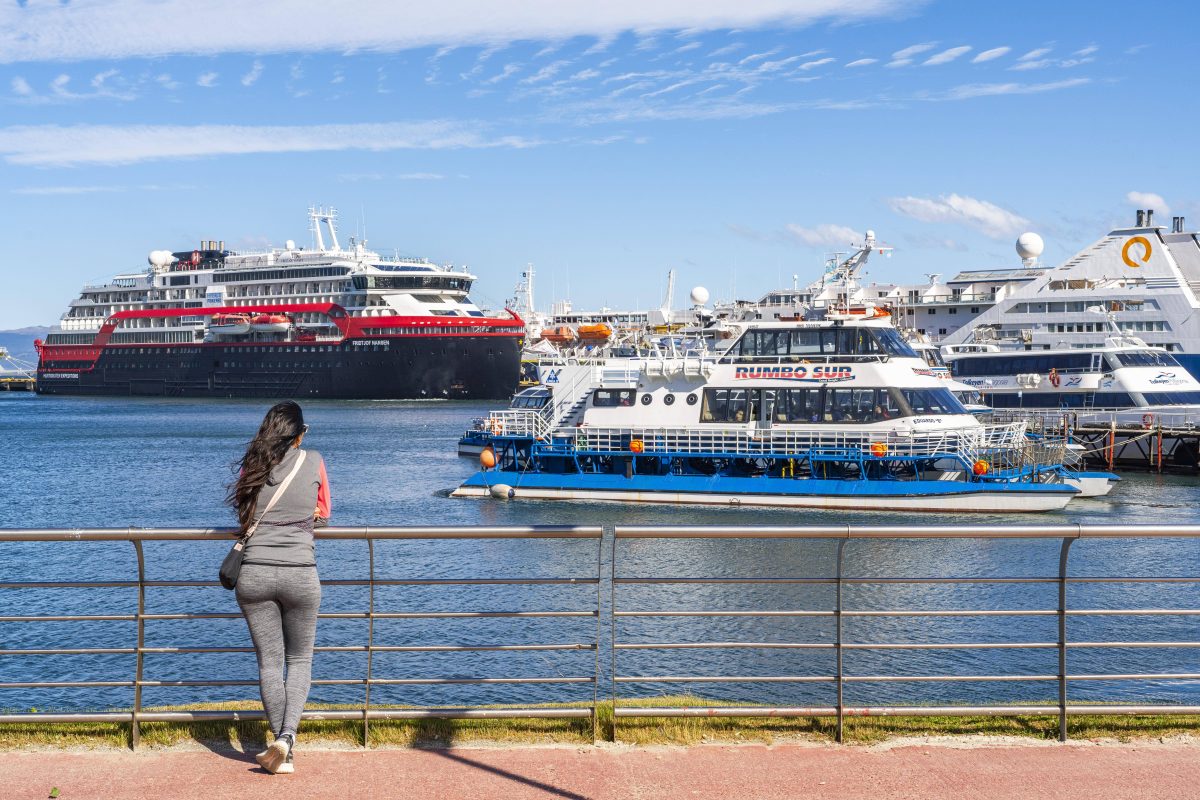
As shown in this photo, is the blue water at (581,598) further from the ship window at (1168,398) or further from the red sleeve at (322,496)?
the ship window at (1168,398)

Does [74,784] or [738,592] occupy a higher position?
[74,784]

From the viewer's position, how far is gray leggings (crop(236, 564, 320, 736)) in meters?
5.70

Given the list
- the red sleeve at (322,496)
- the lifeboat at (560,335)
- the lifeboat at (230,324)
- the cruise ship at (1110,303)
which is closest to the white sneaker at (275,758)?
the red sleeve at (322,496)

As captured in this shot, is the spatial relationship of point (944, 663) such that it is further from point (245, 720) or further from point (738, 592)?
point (245, 720)

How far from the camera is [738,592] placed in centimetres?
2020

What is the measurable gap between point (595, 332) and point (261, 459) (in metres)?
110

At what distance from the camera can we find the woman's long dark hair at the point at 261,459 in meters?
5.70

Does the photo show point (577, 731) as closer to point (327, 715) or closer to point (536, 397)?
point (327, 715)

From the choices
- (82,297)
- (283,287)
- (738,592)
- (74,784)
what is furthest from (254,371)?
(74,784)

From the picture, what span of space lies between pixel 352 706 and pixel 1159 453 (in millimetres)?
36711

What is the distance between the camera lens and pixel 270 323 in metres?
94.8

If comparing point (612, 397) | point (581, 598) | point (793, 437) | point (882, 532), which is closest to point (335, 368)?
point (612, 397)

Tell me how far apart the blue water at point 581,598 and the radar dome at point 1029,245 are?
37.5 metres

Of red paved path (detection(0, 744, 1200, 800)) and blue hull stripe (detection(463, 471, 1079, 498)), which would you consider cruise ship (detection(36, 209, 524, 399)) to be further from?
red paved path (detection(0, 744, 1200, 800))
